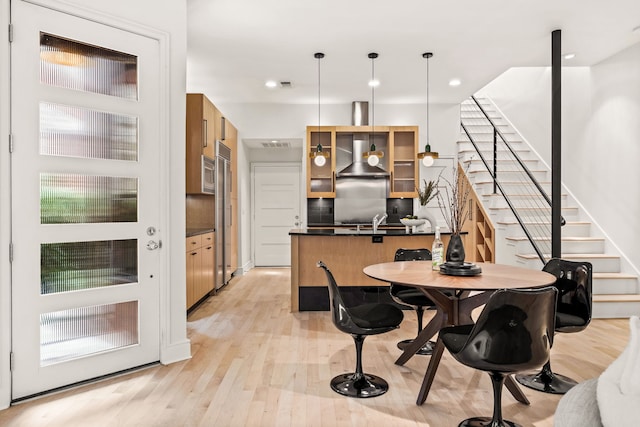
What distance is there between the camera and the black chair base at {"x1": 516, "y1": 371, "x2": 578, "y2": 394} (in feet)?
8.87

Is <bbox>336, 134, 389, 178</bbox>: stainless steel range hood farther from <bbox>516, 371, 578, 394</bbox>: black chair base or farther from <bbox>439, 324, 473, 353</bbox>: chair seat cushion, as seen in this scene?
<bbox>439, 324, 473, 353</bbox>: chair seat cushion

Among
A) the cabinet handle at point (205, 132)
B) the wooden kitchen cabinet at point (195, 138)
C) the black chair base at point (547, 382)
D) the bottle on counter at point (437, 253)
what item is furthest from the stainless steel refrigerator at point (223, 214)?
the black chair base at point (547, 382)

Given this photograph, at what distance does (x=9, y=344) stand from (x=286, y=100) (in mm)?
5378

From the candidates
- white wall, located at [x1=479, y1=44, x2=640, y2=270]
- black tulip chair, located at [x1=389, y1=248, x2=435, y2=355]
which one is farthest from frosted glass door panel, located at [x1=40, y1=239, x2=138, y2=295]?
white wall, located at [x1=479, y1=44, x2=640, y2=270]

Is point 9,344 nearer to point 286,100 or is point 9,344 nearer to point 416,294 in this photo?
point 416,294

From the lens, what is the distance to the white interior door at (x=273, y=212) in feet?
27.4

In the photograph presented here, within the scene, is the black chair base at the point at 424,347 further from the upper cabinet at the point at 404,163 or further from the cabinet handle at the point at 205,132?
the upper cabinet at the point at 404,163

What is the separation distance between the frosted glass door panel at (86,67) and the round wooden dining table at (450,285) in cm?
214

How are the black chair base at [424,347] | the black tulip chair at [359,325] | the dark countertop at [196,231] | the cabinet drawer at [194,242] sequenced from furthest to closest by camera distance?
1. the dark countertop at [196,231]
2. the cabinet drawer at [194,242]
3. the black chair base at [424,347]
4. the black tulip chair at [359,325]

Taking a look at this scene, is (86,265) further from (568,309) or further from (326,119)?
(326,119)

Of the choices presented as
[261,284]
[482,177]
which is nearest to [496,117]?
[482,177]

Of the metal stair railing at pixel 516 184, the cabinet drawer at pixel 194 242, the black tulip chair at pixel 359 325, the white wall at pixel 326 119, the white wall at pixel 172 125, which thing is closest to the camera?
the black tulip chair at pixel 359 325

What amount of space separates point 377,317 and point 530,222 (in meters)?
4.24

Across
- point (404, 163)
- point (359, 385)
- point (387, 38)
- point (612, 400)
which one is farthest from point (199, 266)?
point (612, 400)
